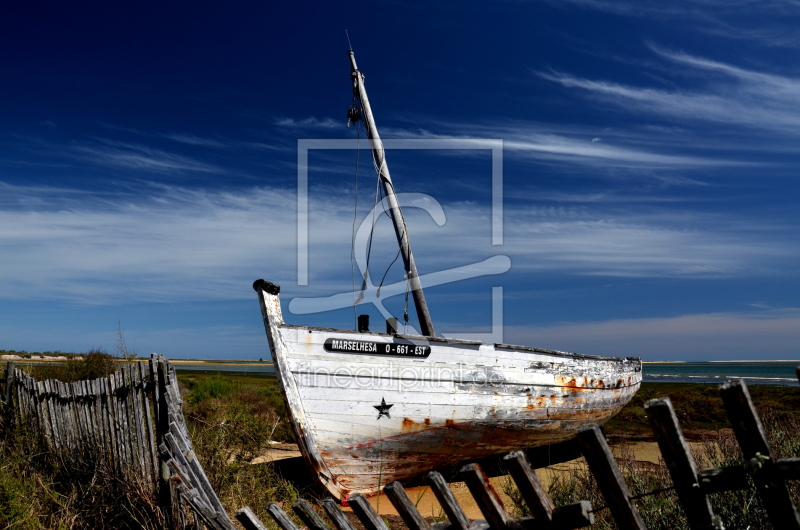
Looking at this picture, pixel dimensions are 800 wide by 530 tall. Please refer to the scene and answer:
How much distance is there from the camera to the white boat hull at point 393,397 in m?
7.46

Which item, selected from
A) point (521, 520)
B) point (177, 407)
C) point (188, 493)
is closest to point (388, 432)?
point (177, 407)

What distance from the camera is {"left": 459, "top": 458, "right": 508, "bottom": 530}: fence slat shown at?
7.83ft

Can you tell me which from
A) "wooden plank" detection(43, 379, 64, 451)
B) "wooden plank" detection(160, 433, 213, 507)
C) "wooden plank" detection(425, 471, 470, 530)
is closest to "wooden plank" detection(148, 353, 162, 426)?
"wooden plank" detection(160, 433, 213, 507)

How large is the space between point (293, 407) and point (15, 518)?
3165mm

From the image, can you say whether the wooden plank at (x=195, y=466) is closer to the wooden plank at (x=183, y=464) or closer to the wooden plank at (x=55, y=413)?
the wooden plank at (x=183, y=464)

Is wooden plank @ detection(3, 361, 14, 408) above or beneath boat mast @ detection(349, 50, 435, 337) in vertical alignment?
beneath

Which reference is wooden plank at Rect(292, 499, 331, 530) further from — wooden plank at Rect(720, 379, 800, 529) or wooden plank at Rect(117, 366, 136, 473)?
wooden plank at Rect(117, 366, 136, 473)

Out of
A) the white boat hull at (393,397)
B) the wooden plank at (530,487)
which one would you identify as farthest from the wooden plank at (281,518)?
the white boat hull at (393,397)

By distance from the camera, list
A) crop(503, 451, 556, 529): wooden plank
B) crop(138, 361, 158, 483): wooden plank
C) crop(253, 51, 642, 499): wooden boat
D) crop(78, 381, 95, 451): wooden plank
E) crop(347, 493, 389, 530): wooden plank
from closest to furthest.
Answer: crop(503, 451, 556, 529): wooden plank, crop(347, 493, 389, 530): wooden plank, crop(138, 361, 158, 483): wooden plank, crop(78, 381, 95, 451): wooden plank, crop(253, 51, 642, 499): wooden boat

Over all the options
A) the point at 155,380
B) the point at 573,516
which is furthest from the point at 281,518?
the point at 155,380

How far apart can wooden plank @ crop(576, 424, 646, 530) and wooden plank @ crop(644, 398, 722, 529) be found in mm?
194

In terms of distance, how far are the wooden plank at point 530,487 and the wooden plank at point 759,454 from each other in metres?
0.79

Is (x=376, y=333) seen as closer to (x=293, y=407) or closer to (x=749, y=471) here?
(x=293, y=407)

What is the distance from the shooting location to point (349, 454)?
758cm
